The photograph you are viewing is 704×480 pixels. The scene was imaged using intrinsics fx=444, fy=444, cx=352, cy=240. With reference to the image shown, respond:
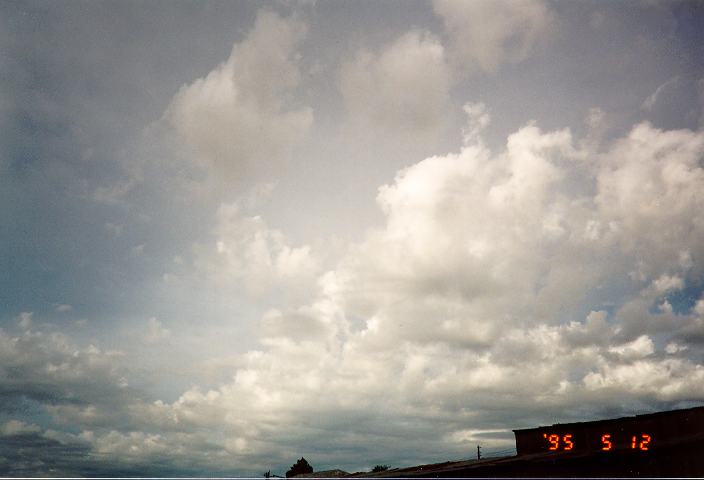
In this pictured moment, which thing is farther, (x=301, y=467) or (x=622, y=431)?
(x=301, y=467)

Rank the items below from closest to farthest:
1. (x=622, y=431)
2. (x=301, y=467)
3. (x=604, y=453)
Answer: (x=604, y=453)
(x=622, y=431)
(x=301, y=467)

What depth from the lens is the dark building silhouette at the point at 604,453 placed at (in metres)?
24.9

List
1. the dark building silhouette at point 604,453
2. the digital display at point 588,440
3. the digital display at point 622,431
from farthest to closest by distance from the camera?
the digital display at point 588,440 → the digital display at point 622,431 → the dark building silhouette at point 604,453

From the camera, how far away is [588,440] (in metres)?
37.6

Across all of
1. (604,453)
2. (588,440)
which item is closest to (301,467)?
(588,440)

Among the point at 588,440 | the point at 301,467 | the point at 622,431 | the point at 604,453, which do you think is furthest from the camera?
the point at 301,467

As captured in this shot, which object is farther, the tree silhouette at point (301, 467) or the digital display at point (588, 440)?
the tree silhouette at point (301, 467)

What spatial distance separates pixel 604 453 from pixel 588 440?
→ 13470 millimetres

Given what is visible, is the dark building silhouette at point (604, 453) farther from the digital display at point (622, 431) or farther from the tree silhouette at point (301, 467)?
the tree silhouette at point (301, 467)

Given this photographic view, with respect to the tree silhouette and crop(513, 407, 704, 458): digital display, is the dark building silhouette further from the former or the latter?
the tree silhouette

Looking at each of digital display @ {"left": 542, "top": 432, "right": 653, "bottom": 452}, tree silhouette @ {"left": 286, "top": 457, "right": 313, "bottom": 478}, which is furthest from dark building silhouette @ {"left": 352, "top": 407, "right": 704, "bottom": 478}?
tree silhouette @ {"left": 286, "top": 457, "right": 313, "bottom": 478}

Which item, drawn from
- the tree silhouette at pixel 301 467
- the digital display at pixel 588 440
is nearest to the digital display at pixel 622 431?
the digital display at pixel 588 440

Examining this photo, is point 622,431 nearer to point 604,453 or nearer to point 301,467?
point 604,453

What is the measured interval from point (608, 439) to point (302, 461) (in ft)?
255
